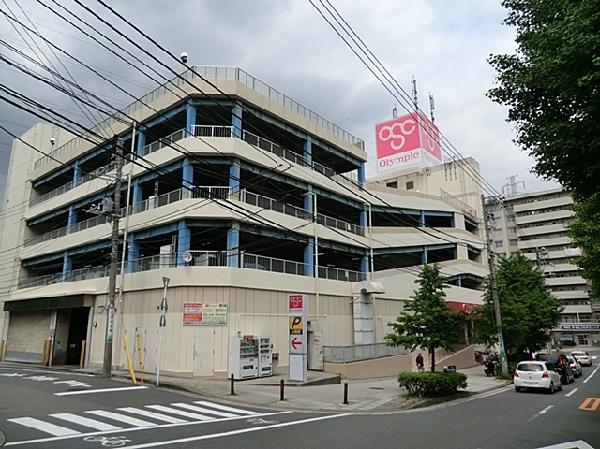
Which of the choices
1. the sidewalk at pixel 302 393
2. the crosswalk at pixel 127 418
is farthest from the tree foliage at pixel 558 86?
the crosswalk at pixel 127 418

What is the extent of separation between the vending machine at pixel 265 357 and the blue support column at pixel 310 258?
6.13 meters

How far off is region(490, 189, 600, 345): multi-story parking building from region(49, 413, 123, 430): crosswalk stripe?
7194 centimetres

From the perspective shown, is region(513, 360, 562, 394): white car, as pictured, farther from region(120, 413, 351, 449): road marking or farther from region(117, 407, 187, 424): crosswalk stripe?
region(117, 407, 187, 424): crosswalk stripe

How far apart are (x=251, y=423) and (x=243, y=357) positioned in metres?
9.57

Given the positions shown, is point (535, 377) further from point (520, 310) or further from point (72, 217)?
point (72, 217)

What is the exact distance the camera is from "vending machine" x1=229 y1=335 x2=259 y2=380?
789 inches

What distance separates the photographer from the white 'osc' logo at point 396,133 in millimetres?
50094

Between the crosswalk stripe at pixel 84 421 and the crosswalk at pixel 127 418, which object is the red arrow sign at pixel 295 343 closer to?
the crosswalk at pixel 127 418

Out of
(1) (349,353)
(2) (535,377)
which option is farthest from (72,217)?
(2) (535,377)

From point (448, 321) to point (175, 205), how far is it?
47.6ft

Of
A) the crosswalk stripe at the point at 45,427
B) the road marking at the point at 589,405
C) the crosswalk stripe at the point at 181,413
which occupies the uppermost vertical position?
the crosswalk stripe at the point at 45,427

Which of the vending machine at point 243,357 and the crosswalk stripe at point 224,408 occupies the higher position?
the vending machine at point 243,357

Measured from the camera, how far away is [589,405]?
15.1 metres

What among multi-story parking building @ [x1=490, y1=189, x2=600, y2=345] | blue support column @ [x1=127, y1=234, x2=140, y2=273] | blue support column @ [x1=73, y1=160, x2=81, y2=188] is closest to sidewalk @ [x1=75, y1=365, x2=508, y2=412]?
blue support column @ [x1=127, y1=234, x2=140, y2=273]
